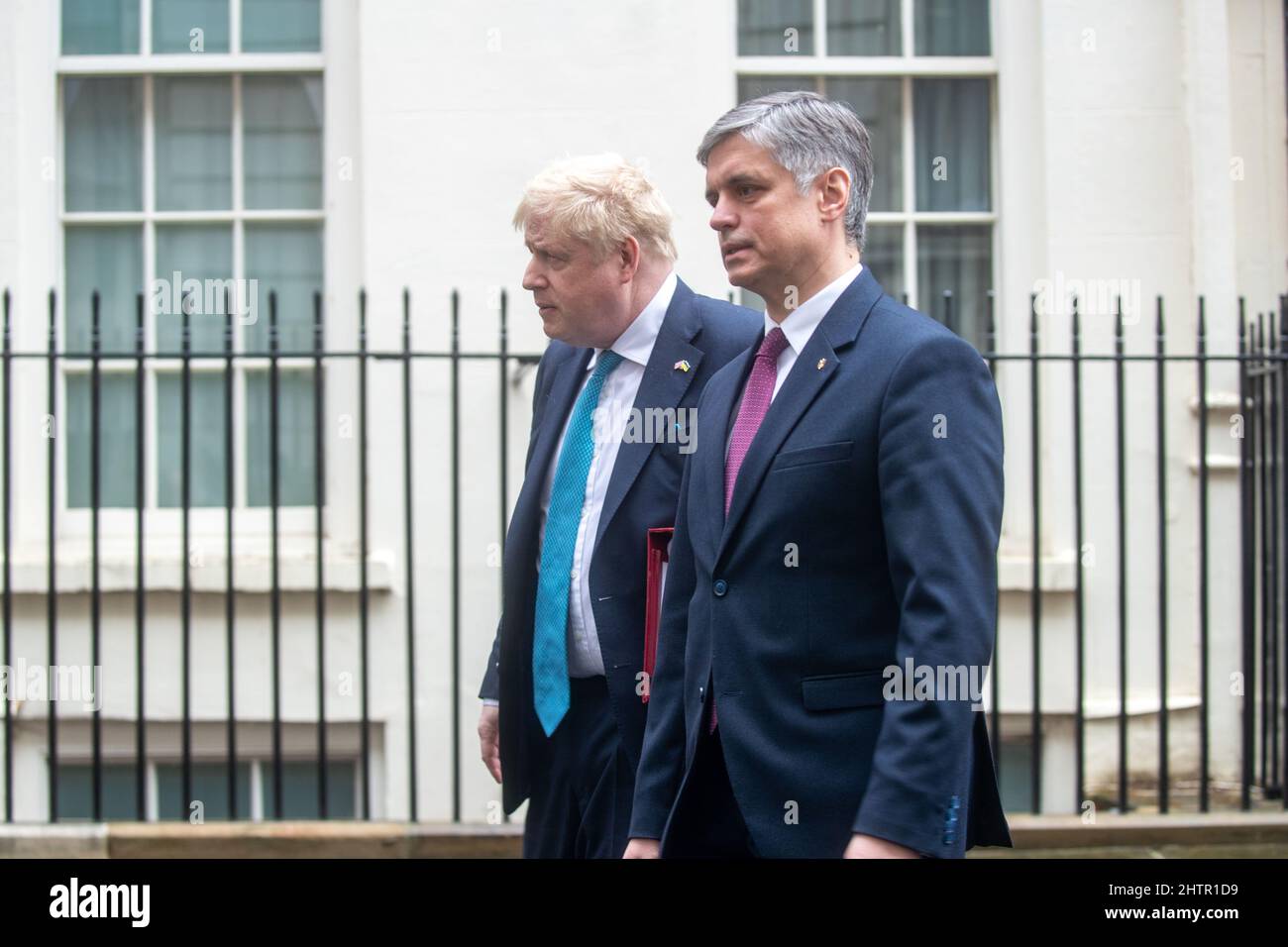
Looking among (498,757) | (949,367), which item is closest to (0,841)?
(498,757)

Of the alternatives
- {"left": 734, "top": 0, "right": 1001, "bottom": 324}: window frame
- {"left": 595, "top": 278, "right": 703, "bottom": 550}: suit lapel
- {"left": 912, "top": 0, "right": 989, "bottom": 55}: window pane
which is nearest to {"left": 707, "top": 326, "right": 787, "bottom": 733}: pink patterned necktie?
{"left": 595, "top": 278, "right": 703, "bottom": 550}: suit lapel

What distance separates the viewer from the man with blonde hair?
Answer: 10.2 ft

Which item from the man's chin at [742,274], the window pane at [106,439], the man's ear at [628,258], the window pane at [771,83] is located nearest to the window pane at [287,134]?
the window pane at [106,439]

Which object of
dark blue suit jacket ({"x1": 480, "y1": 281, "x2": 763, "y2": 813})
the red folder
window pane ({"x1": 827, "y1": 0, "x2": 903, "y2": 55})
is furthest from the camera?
window pane ({"x1": 827, "y1": 0, "x2": 903, "y2": 55})

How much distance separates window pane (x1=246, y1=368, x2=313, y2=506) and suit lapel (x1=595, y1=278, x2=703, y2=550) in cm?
312

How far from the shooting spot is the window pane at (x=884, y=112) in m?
6.22

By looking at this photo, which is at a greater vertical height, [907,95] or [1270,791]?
[907,95]

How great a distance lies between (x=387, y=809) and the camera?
19.2ft

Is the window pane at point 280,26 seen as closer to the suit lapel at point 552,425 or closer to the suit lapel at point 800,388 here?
the suit lapel at point 552,425

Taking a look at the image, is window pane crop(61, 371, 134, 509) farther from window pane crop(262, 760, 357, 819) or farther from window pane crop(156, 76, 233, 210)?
window pane crop(262, 760, 357, 819)

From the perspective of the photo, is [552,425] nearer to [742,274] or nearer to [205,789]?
[742,274]

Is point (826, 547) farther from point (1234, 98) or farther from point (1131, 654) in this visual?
point (1234, 98)

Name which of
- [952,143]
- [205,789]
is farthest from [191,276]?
[952,143]

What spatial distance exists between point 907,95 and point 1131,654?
250 centimetres
